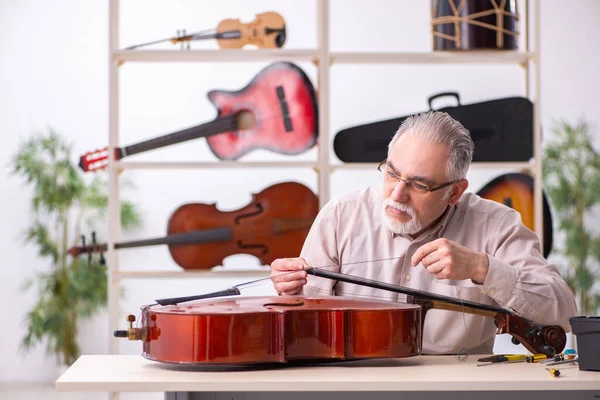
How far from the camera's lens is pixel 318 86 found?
3.33 metres

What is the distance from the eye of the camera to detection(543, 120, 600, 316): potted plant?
484 centimetres

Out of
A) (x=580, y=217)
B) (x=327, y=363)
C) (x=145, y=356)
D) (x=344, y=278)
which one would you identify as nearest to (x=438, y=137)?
(x=344, y=278)

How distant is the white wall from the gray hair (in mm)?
2919

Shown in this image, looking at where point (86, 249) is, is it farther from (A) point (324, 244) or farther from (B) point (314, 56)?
(A) point (324, 244)

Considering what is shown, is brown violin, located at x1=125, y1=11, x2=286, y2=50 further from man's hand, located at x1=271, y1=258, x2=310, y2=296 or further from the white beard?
man's hand, located at x1=271, y1=258, x2=310, y2=296

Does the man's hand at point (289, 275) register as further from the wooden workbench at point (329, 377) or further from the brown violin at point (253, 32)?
the brown violin at point (253, 32)

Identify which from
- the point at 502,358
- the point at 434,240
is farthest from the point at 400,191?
the point at 502,358

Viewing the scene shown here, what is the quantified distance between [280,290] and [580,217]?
3.32 metres

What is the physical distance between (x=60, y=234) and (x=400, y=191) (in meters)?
3.29

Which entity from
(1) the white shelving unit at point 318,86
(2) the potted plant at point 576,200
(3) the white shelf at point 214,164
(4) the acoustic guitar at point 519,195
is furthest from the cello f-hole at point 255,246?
(2) the potted plant at point 576,200

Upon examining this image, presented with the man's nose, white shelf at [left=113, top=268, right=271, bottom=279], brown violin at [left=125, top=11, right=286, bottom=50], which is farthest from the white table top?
brown violin at [left=125, top=11, right=286, bottom=50]

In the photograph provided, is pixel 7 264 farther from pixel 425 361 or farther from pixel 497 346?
pixel 425 361

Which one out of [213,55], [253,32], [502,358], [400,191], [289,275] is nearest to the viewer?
[502,358]

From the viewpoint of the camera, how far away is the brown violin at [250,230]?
131 inches
